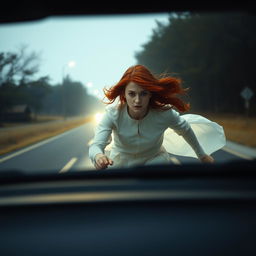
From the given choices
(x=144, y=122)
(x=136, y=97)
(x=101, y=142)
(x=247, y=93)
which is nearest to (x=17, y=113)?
(x=101, y=142)

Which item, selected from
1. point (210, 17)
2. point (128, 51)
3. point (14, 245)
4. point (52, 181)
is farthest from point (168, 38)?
point (14, 245)

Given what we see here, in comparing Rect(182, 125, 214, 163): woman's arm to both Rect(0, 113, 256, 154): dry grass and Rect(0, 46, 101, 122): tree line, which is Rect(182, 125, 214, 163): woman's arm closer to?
Rect(0, 113, 256, 154): dry grass

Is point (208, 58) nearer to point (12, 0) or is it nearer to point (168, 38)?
point (168, 38)

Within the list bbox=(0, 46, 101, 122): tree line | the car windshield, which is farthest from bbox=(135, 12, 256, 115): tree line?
bbox=(0, 46, 101, 122): tree line

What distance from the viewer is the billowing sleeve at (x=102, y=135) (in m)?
2.02

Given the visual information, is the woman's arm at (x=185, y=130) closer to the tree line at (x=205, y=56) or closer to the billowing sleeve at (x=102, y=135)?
the tree line at (x=205, y=56)

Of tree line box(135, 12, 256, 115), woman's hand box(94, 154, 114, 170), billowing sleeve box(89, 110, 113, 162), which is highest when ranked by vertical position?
tree line box(135, 12, 256, 115)

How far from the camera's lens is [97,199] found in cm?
122

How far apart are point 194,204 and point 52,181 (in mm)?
506

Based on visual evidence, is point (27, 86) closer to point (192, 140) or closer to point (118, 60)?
point (118, 60)

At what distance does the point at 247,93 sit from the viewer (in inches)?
78.0

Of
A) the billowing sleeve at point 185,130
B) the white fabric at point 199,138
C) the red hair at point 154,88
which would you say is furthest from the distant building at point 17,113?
the white fabric at point 199,138

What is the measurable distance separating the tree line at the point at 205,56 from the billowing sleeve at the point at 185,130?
6.2 inches

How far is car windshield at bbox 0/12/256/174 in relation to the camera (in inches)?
54.7
